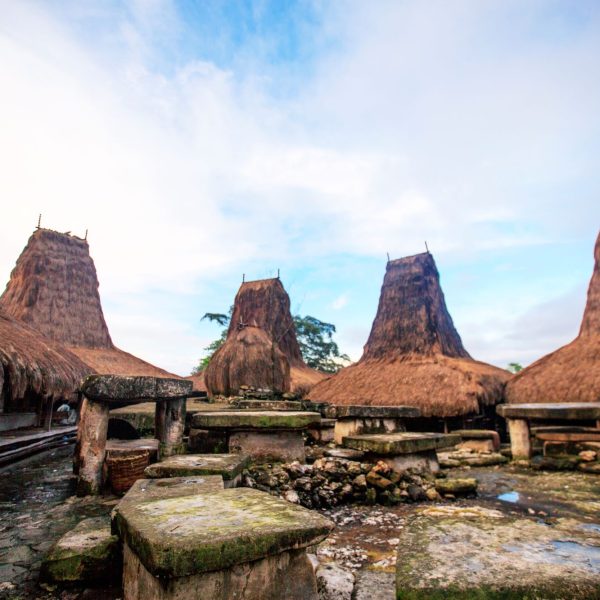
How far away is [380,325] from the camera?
1744 cm

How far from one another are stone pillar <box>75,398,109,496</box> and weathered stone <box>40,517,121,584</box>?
3.74ft

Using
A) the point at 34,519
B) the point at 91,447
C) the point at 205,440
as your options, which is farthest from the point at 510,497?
the point at 34,519

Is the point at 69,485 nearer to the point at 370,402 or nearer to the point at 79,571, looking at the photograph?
the point at 79,571

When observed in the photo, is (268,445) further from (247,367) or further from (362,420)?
(247,367)

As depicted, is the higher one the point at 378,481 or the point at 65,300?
the point at 65,300

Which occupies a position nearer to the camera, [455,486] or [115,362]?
[455,486]

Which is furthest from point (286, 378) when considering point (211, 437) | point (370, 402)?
point (211, 437)

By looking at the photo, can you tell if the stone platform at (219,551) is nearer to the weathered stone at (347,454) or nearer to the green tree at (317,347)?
the weathered stone at (347,454)

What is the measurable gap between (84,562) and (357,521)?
2093 mm

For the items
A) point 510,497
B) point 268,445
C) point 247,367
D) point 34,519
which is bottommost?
point 510,497

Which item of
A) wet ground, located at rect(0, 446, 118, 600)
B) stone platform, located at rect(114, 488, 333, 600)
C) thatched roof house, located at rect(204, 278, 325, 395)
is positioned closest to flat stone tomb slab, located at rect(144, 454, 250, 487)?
wet ground, located at rect(0, 446, 118, 600)

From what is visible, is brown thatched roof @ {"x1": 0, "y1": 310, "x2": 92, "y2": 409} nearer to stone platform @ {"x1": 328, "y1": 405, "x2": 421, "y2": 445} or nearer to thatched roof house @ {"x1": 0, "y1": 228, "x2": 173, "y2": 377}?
stone platform @ {"x1": 328, "y1": 405, "x2": 421, "y2": 445}

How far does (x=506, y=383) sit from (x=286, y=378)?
25.6ft

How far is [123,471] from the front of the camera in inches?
119
